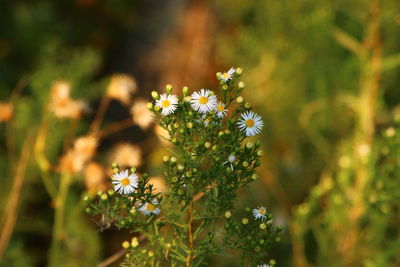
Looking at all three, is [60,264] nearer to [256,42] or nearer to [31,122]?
[31,122]

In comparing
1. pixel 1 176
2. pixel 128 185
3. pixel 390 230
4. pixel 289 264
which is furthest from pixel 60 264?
pixel 390 230

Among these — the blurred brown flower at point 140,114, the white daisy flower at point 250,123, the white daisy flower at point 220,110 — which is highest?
the blurred brown flower at point 140,114

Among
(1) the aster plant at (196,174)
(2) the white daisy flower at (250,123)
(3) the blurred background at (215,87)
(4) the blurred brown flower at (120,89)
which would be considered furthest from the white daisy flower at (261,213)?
(4) the blurred brown flower at (120,89)

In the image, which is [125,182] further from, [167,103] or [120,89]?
[120,89]

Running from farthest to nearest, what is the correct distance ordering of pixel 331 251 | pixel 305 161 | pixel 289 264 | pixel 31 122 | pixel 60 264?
pixel 305 161 < pixel 289 264 < pixel 31 122 < pixel 331 251 < pixel 60 264

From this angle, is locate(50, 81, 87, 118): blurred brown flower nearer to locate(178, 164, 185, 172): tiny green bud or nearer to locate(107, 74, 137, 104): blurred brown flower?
locate(107, 74, 137, 104): blurred brown flower

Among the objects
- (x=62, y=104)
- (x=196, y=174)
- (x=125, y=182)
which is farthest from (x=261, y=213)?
(x=62, y=104)

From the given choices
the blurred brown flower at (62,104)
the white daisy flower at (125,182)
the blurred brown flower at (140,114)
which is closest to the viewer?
the white daisy flower at (125,182)

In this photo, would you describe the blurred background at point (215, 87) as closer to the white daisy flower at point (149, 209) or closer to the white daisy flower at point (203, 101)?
the white daisy flower at point (149, 209)
